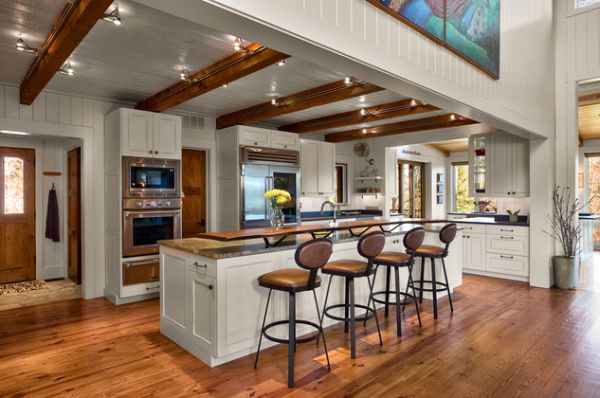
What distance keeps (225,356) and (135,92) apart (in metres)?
3.46

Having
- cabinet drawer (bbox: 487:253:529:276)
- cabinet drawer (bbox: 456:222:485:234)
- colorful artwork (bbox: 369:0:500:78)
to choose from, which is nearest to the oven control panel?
colorful artwork (bbox: 369:0:500:78)

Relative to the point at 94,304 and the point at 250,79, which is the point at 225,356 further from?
the point at 250,79

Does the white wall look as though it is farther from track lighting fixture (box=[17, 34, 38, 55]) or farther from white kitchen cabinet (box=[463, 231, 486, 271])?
track lighting fixture (box=[17, 34, 38, 55])

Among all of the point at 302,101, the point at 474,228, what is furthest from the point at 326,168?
the point at 474,228

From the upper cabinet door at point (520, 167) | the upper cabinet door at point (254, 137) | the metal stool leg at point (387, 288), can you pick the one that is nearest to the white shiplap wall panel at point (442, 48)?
the upper cabinet door at point (520, 167)

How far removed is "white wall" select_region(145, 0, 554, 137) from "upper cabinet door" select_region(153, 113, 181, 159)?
121 inches

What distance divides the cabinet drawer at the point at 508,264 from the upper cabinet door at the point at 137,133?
5.44m

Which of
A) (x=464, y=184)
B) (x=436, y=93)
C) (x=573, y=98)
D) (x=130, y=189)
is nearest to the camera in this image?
(x=436, y=93)

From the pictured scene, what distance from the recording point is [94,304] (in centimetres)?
464

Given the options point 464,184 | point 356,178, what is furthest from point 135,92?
point 464,184

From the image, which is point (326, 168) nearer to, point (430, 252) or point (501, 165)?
point (501, 165)

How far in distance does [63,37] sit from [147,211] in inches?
97.5

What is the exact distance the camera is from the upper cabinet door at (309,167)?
22.1 feet

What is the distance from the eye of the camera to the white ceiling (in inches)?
109
